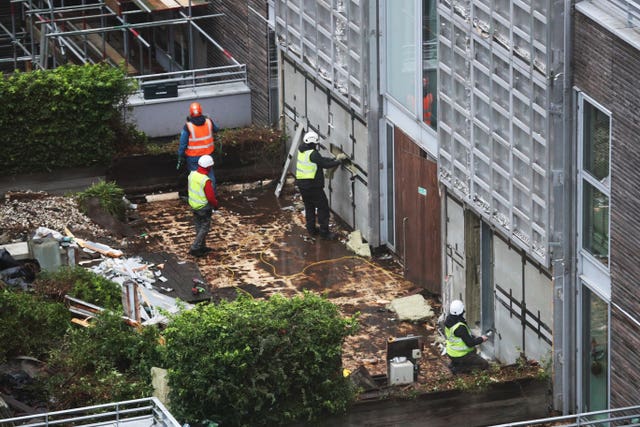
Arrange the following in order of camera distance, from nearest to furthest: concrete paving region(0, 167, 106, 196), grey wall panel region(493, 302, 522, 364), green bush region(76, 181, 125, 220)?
1. grey wall panel region(493, 302, 522, 364)
2. green bush region(76, 181, 125, 220)
3. concrete paving region(0, 167, 106, 196)

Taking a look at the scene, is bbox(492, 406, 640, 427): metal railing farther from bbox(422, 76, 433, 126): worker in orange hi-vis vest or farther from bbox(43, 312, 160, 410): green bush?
bbox(422, 76, 433, 126): worker in orange hi-vis vest

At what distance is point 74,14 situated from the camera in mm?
35875

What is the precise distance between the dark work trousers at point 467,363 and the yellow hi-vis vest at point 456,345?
0.19 feet

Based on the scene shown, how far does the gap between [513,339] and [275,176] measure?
30.5ft

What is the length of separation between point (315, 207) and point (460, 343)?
22.1 feet

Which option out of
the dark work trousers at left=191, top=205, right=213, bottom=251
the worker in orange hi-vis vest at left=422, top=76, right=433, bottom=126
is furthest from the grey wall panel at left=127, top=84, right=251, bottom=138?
the worker in orange hi-vis vest at left=422, top=76, right=433, bottom=126

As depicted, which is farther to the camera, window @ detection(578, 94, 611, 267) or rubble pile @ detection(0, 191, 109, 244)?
rubble pile @ detection(0, 191, 109, 244)

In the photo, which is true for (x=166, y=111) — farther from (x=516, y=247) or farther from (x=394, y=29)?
(x=516, y=247)

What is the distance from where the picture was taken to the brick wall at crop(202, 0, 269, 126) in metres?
31.1

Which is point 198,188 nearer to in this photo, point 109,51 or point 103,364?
point 103,364

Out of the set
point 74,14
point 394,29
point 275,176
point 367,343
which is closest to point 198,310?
point 367,343

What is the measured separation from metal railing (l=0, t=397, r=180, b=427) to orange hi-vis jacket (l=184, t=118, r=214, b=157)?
8976 mm

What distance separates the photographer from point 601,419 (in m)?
19.8

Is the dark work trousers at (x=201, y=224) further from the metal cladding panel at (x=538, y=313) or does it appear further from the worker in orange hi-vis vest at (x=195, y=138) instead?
the metal cladding panel at (x=538, y=313)
